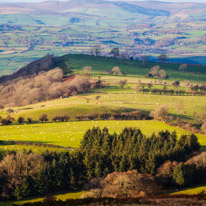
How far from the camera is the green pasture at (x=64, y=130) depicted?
289 ft

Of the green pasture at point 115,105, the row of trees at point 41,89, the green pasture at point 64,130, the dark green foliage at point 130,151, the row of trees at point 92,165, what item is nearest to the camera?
the row of trees at point 92,165

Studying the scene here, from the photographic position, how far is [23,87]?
179 metres

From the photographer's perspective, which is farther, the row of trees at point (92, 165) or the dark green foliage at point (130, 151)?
the dark green foliage at point (130, 151)

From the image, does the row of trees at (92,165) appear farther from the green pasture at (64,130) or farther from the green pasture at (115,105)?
the green pasture at (115,105)

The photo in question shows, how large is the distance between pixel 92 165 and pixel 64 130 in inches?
1262

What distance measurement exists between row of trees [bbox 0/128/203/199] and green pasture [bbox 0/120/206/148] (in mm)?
10445

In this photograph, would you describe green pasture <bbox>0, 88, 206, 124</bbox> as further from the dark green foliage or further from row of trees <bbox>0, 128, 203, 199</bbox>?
row of trees <bbox>0, 128, 203, 199</bbox>

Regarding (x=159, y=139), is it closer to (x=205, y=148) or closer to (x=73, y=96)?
(x=205, y=148)

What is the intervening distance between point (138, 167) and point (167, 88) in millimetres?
97551

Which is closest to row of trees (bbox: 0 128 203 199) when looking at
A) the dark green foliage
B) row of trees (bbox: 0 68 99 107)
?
the dark green foliage

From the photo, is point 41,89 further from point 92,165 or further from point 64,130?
point 92,165

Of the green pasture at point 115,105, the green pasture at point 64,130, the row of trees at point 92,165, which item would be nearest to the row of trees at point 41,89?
the green pasture at point 115,105

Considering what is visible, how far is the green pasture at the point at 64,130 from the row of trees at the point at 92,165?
10.4 meters

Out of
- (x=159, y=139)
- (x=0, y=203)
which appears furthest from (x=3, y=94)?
(x=0, y=203)
